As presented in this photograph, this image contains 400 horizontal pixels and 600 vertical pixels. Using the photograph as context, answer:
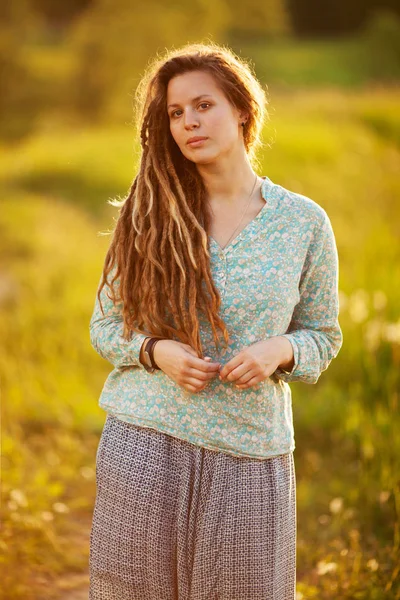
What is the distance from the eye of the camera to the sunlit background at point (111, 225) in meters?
3.11

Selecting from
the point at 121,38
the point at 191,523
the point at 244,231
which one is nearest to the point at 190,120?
the point at 244,231

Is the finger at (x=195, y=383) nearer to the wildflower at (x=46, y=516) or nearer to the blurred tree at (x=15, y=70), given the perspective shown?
the wildflower at (x=46, y=516)

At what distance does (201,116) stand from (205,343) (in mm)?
515

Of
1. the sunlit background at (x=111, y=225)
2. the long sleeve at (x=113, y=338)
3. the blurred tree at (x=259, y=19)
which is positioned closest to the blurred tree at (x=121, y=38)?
the sunlit background at (x=111, y=225)

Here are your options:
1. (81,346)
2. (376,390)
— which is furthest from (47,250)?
(376,390)

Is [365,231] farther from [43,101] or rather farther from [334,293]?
[43,101]

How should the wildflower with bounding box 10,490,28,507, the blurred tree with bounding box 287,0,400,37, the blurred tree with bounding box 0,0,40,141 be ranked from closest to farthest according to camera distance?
1. the wildflower with bounding box 10,490,28,507
2. the blurred tree with bounding box 287,0,400,37
3. the blurred tree with bounding box 0,0,40,141

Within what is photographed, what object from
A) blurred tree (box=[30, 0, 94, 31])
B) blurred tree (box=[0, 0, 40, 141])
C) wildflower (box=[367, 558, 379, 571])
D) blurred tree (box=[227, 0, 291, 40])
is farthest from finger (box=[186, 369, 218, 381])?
blurred tree (box=[30, 0, 94, 31])

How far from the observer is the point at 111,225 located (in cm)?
355

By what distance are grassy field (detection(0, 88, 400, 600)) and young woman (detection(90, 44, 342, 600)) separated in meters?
0.40

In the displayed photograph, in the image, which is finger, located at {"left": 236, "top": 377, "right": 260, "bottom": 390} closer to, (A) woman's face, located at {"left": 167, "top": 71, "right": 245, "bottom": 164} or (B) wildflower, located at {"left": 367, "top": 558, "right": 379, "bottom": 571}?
(A) woman's face, located at {"left": 167, "top": 71, "right": 245, "bottom": 164}

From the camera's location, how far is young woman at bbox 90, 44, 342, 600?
1.88 meters

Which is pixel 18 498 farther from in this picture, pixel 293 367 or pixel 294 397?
pixel 294 397

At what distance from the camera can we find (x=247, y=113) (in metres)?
1.99
